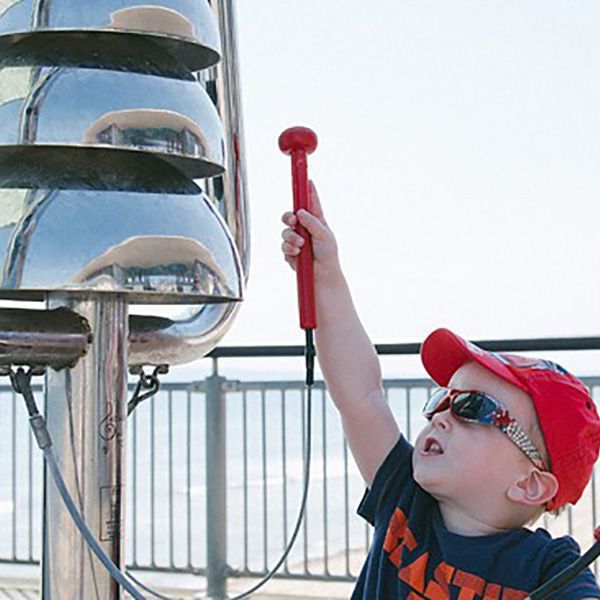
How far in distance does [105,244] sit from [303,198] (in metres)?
0.34

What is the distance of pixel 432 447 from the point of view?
1.21 metres

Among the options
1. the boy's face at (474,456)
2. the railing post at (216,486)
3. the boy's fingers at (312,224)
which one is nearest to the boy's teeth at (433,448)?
the boy's face at (474,456)

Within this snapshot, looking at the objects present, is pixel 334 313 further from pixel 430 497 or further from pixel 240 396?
pixel 240 396

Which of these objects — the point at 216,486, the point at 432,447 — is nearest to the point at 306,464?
the point at 432,447

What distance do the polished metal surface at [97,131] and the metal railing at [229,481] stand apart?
100 inches

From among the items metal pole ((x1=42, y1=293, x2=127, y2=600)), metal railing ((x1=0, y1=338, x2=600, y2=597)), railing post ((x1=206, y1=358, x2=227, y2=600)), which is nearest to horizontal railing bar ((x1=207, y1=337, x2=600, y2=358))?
metal railing ((x1=0, y1=338, x2=600, y2=597))

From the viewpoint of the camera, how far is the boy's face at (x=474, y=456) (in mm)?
1180

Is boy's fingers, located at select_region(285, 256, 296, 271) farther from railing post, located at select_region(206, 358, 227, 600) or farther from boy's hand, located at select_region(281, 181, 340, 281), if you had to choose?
railing post, located at select_region(206, 358, 227, 600)

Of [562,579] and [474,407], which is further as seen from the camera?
[474,407]

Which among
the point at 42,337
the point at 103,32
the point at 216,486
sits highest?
the point at 103,32

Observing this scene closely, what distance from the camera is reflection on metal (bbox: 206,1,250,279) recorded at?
106cm

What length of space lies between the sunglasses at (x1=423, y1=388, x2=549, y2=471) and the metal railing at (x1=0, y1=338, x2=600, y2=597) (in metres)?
2.23

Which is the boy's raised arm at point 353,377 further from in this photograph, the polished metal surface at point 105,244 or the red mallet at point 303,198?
the polished metal surface at point 105,244

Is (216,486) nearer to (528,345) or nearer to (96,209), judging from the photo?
(528,345)
